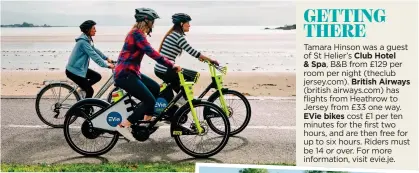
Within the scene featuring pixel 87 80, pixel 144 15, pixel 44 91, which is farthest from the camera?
pixel 44 91

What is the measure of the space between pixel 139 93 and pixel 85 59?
168 centimetres

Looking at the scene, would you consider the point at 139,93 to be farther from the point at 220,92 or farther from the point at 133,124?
the point at 220,92

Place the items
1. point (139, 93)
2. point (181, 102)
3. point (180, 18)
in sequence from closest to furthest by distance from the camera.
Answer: point (139, 93) → point (181, 102) → point (180, 18)

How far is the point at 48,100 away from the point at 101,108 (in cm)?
205

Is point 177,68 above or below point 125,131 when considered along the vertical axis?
above

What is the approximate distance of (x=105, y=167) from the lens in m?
7.73

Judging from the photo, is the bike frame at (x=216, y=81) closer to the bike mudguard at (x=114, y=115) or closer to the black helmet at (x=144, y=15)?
the bike mudguard at (x=114, y=115)

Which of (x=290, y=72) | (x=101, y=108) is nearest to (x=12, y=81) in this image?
(x=290, y=72)

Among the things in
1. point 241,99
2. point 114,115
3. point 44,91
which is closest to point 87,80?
point 44,91

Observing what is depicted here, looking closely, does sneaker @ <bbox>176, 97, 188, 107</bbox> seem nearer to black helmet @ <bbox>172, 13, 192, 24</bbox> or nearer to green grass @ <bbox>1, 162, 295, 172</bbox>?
green grass @ <bbox>1, 162, 295, 172</bbox>

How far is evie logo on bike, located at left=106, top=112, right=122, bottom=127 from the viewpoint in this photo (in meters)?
8.20

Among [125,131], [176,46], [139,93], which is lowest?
[125,131]

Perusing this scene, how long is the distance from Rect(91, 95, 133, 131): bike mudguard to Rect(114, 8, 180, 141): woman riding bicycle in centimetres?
11

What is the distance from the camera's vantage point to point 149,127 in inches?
324
